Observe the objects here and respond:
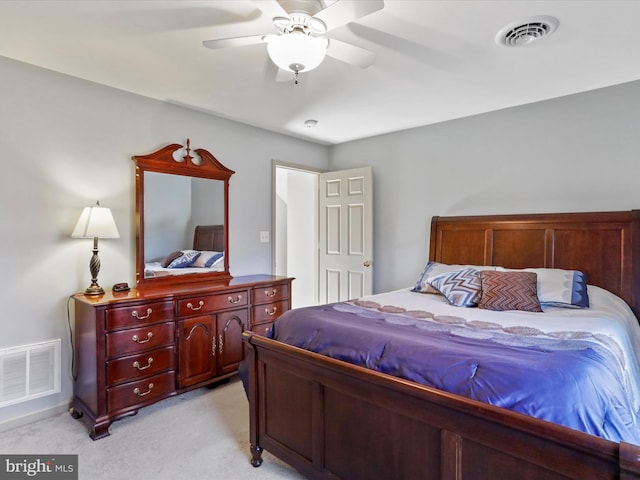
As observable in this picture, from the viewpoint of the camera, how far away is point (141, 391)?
100 inches

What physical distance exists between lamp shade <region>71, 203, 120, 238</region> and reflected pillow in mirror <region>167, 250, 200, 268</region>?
68 cm

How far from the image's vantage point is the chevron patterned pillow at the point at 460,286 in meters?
2.56

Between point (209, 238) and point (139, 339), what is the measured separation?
1187 mm

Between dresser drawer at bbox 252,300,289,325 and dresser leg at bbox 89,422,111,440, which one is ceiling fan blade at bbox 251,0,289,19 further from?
dresser leg at bbox 89,422,111,440

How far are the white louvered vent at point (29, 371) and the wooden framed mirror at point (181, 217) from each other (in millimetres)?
768

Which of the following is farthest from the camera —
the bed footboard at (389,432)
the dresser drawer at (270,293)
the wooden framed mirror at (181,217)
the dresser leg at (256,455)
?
the dresser drawer at (270,293)

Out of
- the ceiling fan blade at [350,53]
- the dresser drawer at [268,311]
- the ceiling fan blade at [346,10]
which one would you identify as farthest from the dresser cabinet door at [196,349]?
the ceiling fan blade at [346,10]

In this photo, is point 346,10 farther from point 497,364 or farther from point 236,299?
point 236,299

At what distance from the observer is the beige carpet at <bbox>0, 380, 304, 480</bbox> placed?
6.47 feet

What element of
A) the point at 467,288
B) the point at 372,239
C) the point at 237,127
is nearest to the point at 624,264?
the point at 467,288

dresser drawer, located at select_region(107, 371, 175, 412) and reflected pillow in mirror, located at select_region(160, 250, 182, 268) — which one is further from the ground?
reflected pillow in mirror, located at select_region(160, 250, 182, 268)

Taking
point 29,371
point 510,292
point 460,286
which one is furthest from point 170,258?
point 510,292

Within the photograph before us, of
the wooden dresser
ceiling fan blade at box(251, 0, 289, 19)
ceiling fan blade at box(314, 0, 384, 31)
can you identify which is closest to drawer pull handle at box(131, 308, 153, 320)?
the wooden dresser

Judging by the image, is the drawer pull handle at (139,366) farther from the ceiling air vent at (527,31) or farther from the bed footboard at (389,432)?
the ceiling air vent at (527,31)
